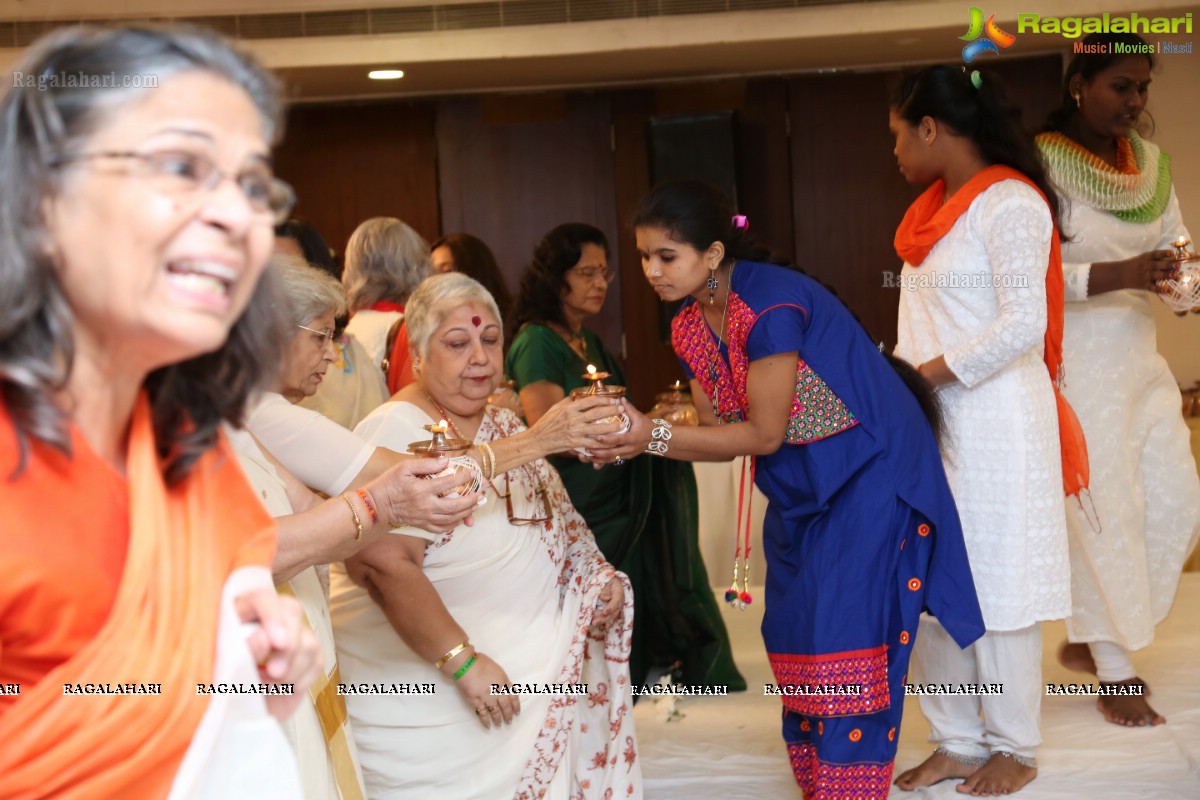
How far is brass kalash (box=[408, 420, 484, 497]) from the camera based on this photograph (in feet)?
5.88

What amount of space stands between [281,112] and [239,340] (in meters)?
0.19

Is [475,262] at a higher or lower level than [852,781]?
higher

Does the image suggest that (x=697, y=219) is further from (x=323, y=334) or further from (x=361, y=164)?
(x=361, y=164)

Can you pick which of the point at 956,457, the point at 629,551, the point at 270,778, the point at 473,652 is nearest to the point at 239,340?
the point at 270,778

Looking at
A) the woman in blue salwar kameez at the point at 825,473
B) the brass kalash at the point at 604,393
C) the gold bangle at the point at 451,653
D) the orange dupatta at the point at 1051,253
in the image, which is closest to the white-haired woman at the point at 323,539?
the gold bangle at the point at 451,653

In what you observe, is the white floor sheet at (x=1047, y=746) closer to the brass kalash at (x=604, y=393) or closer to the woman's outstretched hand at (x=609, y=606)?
the woman's outstretched hand at (x=609, y=606)

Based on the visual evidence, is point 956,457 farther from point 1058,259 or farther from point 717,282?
point 717,282

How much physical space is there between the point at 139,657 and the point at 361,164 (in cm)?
616

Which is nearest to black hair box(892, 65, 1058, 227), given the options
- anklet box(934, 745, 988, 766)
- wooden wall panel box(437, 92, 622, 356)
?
anklet box(934, 745, 988, 766)

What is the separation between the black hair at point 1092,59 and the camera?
302 cm

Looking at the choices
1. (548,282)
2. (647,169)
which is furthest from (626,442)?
(647,169)

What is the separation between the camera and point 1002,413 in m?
2.69

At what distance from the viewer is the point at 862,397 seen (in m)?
2.44

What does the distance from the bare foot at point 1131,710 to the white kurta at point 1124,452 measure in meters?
0.15
